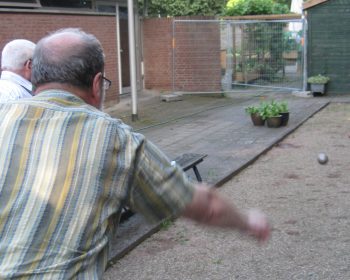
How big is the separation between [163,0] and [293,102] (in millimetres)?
6614

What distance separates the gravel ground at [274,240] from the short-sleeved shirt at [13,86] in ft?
5.15

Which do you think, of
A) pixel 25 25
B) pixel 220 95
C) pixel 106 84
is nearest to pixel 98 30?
pixel 25 25

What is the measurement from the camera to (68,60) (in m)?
1.83

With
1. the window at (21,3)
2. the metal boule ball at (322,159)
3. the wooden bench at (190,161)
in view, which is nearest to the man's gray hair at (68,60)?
the wooden bench at (190,161)

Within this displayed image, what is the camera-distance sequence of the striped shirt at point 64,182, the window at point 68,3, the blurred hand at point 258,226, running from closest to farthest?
the striped shirt at point 64,182, the blurred hand at point 258,226, the window at point 68,3

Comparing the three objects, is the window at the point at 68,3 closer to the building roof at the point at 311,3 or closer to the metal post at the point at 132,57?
the metal post at the point at 132,57

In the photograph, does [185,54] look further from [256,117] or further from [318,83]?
[256,117]

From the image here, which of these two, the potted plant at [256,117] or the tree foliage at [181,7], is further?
the tree foliage at [181,7]

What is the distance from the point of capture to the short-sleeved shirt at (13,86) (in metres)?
4.04

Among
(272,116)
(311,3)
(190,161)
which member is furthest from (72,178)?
(311,3)

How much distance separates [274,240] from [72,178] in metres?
3.80

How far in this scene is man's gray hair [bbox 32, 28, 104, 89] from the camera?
183cm

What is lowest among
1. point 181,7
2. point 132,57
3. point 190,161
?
point 190,161

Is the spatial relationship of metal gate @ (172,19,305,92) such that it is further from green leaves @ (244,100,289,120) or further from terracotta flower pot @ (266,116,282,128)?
terracotta flower pot @ (266,116,282,128)
